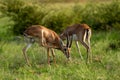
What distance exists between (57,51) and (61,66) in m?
2.33

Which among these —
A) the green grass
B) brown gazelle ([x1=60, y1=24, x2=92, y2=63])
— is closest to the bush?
the green grass

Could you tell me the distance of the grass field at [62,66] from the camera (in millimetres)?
7693

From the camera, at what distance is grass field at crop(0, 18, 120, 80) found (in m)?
7.69

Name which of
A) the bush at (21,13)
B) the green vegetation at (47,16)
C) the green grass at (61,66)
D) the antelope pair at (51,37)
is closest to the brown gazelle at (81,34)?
the antelope pair at (51,37)

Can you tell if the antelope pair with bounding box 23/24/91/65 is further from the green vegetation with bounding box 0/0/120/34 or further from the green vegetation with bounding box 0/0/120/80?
the green vegetation with bounding box 0/0/120/34

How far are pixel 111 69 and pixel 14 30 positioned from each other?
8.56m

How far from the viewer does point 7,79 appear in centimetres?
Answer: 751

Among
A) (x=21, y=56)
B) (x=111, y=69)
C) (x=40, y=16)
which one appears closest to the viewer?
(x=111, y=69)

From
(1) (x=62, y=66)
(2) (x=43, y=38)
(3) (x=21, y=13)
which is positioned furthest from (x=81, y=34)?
(3) (x=21, y=13)

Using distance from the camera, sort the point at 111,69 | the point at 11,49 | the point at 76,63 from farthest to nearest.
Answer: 1. the point at 11,49
2. the point at 76,63
3. the point at 111,69

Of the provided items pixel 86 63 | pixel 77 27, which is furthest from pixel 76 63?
pixel 77 27

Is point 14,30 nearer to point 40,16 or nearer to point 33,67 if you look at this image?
point 40,16

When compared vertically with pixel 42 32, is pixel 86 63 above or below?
below

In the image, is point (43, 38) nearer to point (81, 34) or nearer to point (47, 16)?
point (81, 34)
